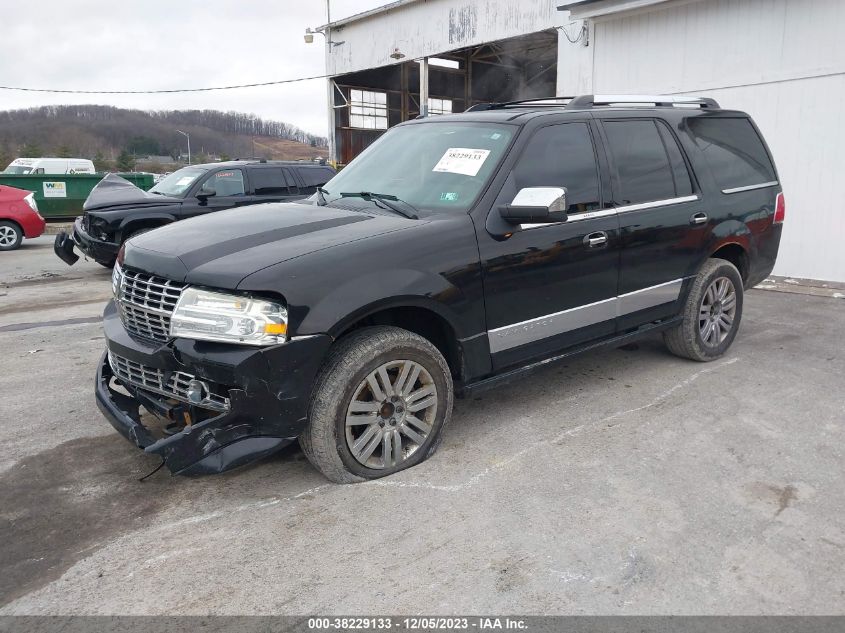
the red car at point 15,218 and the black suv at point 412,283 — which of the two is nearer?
the black suv at point 412,283

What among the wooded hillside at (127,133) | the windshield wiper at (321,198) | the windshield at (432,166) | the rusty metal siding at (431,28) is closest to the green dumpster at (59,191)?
the rusty metal siding at (431,28)

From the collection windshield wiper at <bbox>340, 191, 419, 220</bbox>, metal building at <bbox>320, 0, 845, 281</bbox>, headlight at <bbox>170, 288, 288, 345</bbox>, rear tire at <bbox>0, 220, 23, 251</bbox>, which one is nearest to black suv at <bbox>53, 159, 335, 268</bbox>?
metal building at <bbox>320, 0, 845, 281</bbox>

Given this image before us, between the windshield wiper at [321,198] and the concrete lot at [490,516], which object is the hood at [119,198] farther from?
the windshield wiper at [321,198]

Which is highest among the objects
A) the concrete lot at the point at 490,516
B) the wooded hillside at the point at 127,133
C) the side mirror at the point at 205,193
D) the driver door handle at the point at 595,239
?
the wooded hillside at the point at 127,133

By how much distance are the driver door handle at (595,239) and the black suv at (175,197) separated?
19.8ft

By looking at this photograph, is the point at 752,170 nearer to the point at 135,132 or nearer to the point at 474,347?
the point at 474,347

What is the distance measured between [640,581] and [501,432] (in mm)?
1519

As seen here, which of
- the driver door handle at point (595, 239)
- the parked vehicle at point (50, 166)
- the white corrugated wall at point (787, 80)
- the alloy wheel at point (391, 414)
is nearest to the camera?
the alloy wheel at point (391, 414)

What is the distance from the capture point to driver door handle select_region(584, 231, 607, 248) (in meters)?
4.12

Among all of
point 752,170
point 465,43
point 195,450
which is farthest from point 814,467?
point 465,43

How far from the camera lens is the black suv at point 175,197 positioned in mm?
9320

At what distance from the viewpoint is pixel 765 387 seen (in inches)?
189

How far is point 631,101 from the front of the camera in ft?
16.3

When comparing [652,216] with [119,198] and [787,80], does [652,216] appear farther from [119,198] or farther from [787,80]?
[119,198]
